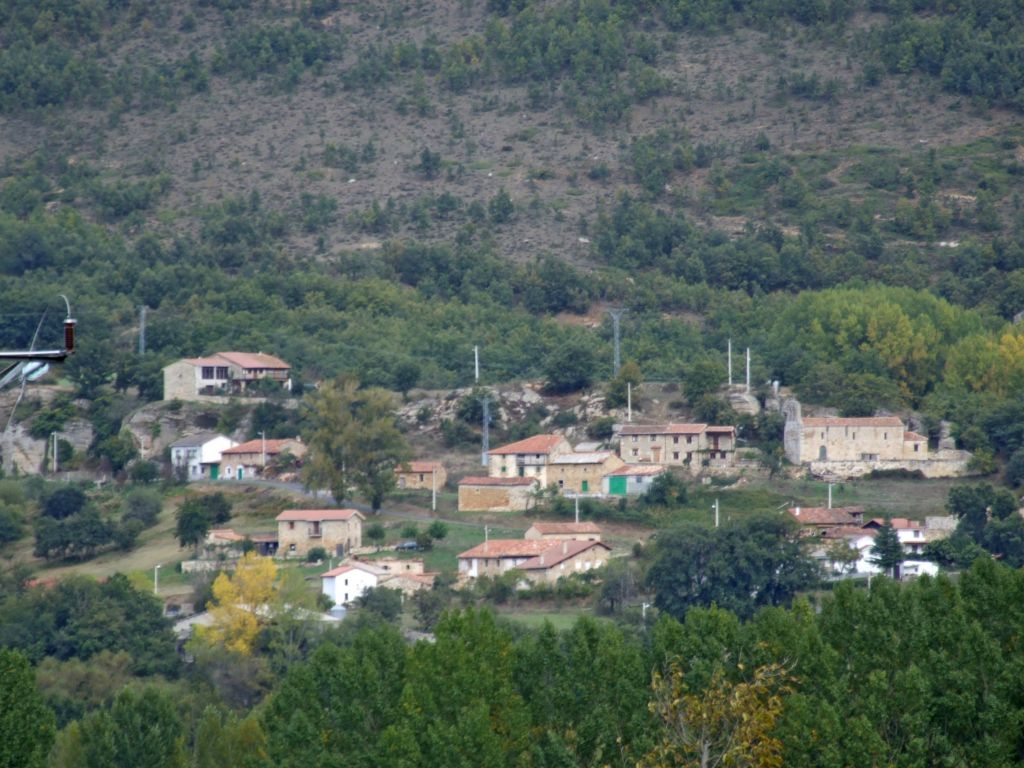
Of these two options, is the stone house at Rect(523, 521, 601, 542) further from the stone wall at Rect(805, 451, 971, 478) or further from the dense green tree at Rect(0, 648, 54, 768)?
the dense green tree at Rect(0, 648, 54, 768)

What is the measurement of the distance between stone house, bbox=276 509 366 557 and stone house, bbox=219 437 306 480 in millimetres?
7907

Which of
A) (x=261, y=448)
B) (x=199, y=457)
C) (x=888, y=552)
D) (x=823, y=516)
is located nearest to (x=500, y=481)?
(x=261, y=448)

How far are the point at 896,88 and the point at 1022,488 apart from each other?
6220 cm

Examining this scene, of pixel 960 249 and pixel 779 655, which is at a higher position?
pixel 960 249

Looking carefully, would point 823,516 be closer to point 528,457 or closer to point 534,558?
point 534,558

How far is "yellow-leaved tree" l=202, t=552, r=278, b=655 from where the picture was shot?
6738 centimetres

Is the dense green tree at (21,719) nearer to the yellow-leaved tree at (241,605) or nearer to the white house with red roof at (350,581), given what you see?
the yellow-leaved tree at (241,605)

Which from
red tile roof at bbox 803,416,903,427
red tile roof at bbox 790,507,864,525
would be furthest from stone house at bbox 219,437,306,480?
red tile roof at bbox 790,507,864,525

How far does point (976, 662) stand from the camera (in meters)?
41.3

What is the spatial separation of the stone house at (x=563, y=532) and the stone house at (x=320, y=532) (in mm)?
5032

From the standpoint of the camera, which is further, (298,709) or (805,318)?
(805,318)

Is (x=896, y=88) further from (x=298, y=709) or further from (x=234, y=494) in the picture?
(x=298, y=709)

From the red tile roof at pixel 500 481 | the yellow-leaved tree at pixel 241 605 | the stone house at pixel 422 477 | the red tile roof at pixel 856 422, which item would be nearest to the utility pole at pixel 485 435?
the stone house at pixel 422 477

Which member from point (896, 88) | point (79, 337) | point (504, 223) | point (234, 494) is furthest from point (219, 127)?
A: point (234, 494)
